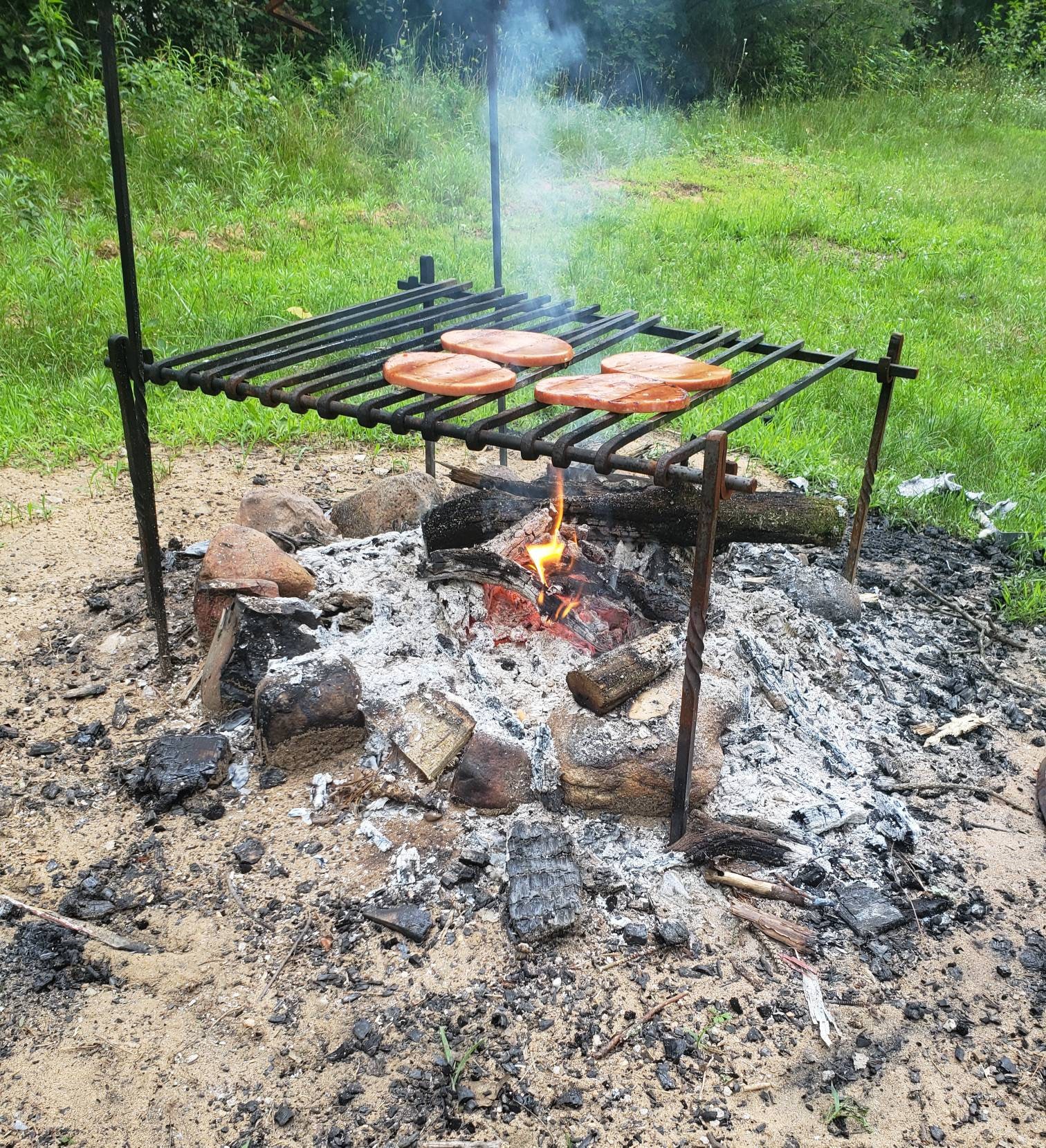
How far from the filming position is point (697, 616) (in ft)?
7.82

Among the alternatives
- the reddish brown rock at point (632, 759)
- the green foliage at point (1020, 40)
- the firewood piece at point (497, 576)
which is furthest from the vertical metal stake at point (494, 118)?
the green foliage at point (1020, 40)

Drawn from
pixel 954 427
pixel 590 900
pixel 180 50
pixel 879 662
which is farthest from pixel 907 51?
pixel 590 900

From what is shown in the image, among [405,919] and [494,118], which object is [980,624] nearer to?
[405,919]

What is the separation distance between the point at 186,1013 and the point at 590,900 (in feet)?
3.36

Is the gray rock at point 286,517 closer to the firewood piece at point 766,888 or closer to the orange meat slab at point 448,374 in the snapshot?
the orange meat slab at point 448,374

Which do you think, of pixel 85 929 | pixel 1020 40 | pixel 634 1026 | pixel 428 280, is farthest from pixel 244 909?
pixel 1020 40

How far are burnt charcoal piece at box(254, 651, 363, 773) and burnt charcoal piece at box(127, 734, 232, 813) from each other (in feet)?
0.45

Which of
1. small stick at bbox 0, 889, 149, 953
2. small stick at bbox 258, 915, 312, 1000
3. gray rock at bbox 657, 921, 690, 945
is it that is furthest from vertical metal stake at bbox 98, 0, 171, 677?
gray rock at bbox 657, 921, 690, 945

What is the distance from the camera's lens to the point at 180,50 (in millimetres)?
10320

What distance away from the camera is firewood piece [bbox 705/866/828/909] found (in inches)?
99.5

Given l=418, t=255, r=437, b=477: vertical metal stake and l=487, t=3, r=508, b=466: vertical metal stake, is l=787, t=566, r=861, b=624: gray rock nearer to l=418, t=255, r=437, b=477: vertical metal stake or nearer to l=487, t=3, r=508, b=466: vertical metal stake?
l=487, t=3, r=508, b=466: vertical metal stake

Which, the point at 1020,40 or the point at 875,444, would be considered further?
the point at 1020,40

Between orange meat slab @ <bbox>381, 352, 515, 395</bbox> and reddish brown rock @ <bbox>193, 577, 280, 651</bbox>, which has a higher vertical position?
orange meat slab @ <bbox>381, 352, 515, 395</bbox>

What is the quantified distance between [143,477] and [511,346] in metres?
1.35
